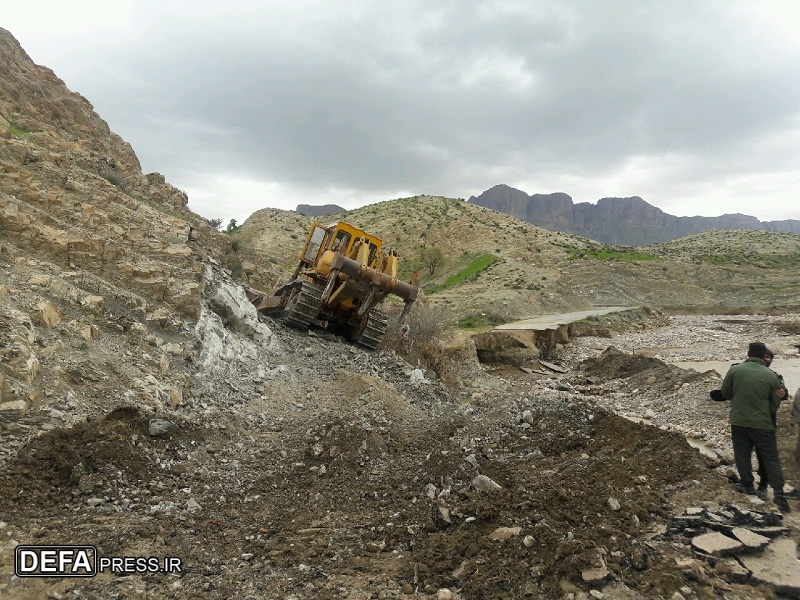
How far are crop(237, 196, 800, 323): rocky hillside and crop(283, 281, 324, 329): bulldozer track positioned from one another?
9.27 meters

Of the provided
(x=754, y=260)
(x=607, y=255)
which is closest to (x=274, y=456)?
(x=607, y=255)

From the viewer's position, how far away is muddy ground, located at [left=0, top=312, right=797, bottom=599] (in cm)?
335

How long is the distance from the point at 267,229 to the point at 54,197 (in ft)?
151

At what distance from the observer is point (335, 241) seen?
13.6 meters

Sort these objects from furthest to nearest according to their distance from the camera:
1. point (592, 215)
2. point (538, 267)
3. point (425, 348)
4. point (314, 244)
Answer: point (592, 215), point (538, 267), point (314, 244), point (425, 348)

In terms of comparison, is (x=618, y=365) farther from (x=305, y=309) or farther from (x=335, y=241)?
(x=305, y=309)

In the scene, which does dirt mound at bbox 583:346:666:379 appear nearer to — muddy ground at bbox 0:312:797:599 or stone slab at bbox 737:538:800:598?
muddy ground at bbox 0:312:797:599

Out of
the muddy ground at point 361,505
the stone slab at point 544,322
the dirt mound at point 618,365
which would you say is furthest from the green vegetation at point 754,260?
the muddy ground at point 361,505

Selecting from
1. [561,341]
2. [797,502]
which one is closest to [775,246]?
[561,341]

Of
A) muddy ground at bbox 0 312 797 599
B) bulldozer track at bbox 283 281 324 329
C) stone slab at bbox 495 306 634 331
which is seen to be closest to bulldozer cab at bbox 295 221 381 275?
bulldozer track at bbox 283 281 324 329

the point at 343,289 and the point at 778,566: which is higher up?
the point at 343,289

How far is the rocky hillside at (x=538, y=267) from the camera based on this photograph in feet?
109

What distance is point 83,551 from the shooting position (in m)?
3.45

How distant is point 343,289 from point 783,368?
37.9 ft
